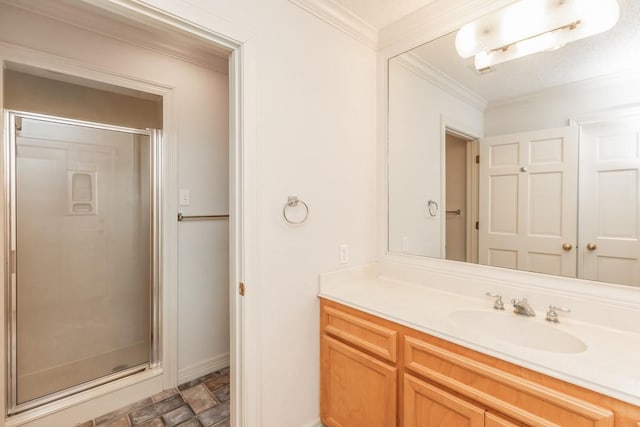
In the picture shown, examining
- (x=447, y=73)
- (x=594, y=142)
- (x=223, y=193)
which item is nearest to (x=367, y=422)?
(x=594, y=142)

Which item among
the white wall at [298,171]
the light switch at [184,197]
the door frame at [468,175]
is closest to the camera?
the white wall at [298,171]

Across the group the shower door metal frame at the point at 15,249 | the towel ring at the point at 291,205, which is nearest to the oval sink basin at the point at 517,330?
the towel ring at the point at 291,205

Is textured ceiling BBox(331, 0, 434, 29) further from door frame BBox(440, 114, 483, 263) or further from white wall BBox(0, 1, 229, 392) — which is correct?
white wall BBox(0, 1, 229, 392)

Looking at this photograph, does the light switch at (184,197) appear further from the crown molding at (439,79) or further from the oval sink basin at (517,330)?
the oval sink basin at (517,330)

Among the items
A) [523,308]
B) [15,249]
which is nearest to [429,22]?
[523,308]

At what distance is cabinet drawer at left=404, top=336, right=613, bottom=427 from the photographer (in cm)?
84

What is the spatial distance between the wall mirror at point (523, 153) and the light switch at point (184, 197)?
1.44 meters

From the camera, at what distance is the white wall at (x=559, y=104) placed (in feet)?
3.99

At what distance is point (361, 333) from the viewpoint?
1431 mm

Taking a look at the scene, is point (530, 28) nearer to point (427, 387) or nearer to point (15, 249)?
point (427, 387)

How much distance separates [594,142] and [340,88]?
1262 mm

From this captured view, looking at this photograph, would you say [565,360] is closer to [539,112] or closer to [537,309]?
[537,309]

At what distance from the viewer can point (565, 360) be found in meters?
0.90

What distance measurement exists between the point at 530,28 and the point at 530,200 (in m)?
0.82
